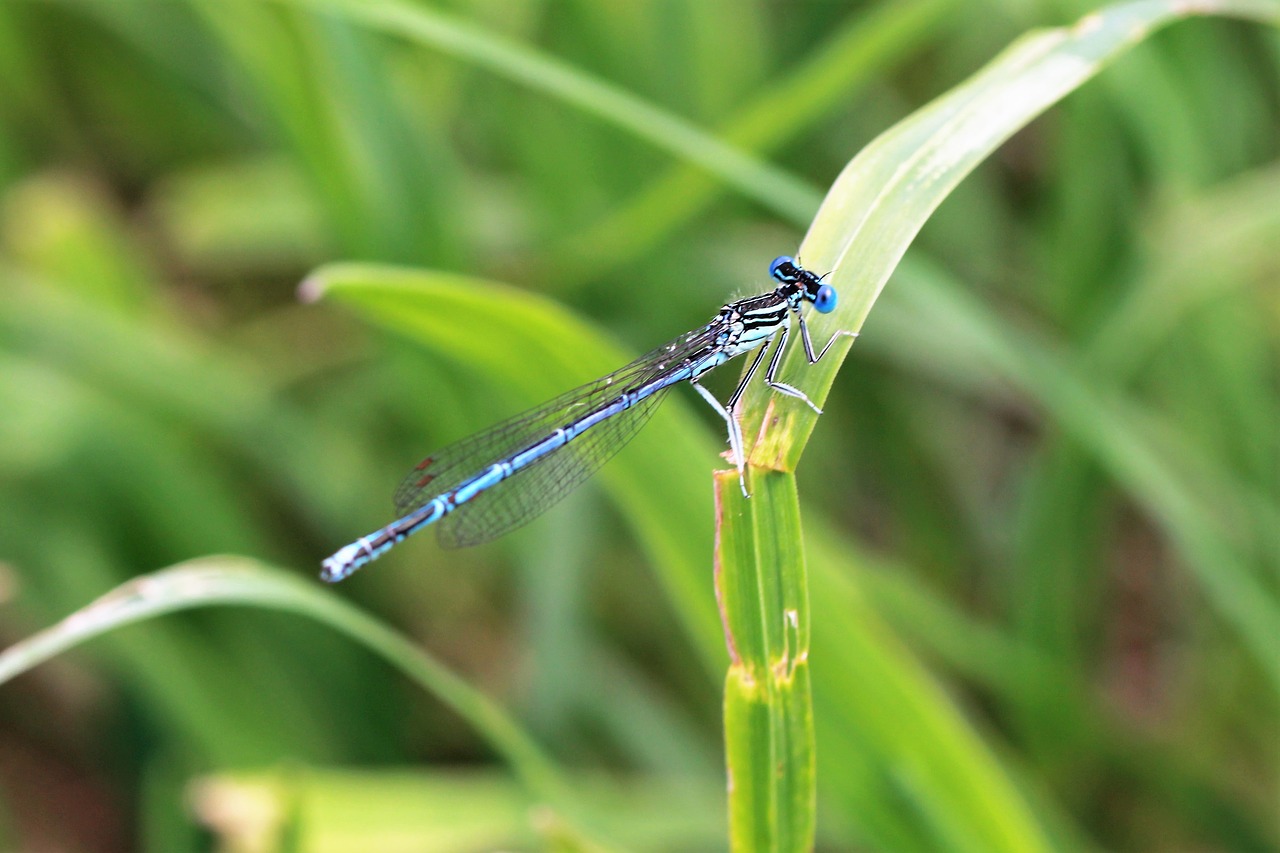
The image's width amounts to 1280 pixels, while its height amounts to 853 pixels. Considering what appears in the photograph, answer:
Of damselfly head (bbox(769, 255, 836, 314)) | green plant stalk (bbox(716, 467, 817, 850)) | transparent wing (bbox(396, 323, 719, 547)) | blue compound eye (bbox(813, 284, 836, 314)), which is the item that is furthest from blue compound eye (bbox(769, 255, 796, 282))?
green plant stalk (bbox(716, 467, 817, 850))

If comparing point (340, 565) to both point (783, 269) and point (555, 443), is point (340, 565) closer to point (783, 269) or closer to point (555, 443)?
point (555, 443)

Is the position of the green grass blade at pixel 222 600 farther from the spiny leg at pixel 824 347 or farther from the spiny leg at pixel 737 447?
the spiny leg at pixel 824 347

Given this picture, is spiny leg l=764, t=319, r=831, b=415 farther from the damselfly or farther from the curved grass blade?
the damselfly

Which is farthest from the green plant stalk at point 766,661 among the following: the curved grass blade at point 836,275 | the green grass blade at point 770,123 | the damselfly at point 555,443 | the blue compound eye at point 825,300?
the green grass blade at point 770,123

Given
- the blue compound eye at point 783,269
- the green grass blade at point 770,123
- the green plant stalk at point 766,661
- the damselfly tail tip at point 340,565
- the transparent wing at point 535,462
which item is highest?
the green grass blade at point 770,123

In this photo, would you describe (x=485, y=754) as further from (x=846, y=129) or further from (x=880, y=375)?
(x=846, y=129)

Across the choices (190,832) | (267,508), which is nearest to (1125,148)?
(267,508)
